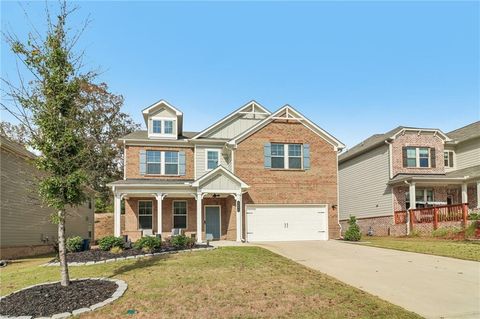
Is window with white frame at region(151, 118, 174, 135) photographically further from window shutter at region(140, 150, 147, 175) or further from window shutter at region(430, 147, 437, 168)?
window shutter at region(430, 147, 437, 168)

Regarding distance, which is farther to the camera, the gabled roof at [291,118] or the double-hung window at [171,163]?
the double-hung window at [171,163]

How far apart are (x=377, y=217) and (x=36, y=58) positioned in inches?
982

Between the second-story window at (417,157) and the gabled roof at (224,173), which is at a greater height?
the second-story window at (417,157)

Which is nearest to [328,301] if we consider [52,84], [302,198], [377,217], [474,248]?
[52,84]

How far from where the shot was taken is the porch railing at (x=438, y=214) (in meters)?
22.0

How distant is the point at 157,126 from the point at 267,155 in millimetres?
7451

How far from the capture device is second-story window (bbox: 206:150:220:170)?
83.4 feet

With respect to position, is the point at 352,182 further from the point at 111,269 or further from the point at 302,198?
the point at 111,269

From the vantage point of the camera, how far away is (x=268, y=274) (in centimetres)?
1112

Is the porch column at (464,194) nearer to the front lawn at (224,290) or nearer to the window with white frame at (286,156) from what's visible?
the window with white frame at (286,156)

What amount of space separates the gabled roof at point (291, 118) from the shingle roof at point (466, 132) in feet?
33.8

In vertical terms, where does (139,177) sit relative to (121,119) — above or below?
below

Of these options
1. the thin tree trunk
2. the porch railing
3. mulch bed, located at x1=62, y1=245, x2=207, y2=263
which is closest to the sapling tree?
the thin tree trunk

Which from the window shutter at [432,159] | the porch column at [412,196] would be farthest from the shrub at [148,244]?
the window shutter at [432,159]
